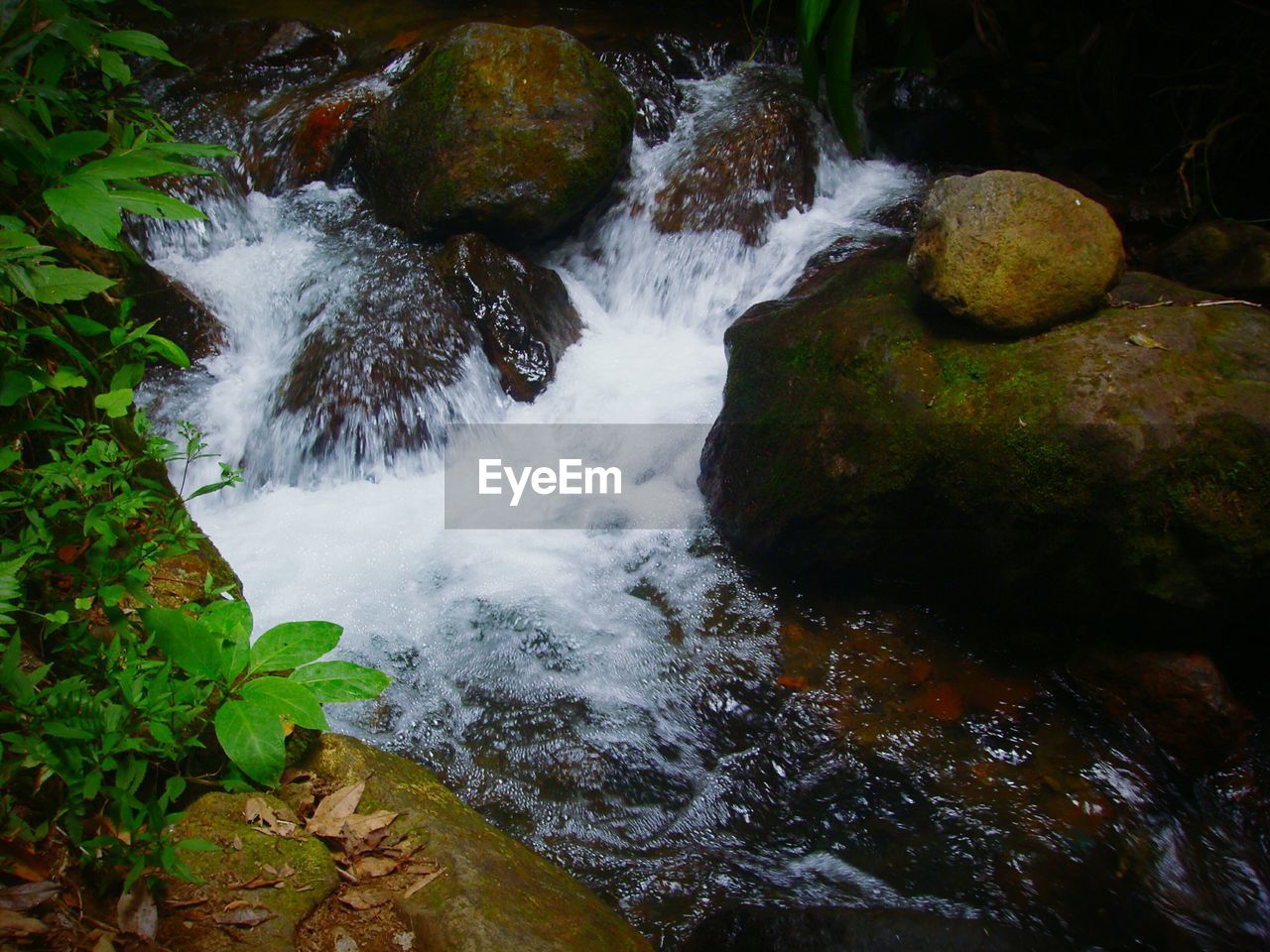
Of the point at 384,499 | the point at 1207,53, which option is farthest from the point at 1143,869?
the point at 1207,53

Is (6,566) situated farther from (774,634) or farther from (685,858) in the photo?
(774,634)

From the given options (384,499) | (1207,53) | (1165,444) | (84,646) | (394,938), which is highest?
(1207,53)

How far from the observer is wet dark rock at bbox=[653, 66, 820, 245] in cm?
629

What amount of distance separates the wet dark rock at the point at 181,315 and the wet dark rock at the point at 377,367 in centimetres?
73

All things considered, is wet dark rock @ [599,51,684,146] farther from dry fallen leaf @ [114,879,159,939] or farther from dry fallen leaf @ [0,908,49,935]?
dry fallen leaf @ [0,908,49,935]

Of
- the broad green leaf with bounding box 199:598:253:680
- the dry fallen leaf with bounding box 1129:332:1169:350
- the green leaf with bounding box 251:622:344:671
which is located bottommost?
the green leaf with bounding box 251:622:344:671

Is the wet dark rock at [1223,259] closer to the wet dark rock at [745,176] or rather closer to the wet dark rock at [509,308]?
the wet dark rock at [745,176]

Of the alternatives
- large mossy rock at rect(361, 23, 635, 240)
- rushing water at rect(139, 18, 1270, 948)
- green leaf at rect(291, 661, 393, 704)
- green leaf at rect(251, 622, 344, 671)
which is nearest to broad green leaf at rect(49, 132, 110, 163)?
green leaf at rect(251, 622, 344, 671)

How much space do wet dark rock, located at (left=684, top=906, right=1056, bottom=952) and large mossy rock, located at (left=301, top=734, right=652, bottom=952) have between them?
1.62 ft

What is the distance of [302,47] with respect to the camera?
793 cm

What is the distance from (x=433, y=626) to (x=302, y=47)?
6859mm

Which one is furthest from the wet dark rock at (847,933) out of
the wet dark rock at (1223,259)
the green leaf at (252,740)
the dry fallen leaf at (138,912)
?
the wet dark rock at (1223,259)

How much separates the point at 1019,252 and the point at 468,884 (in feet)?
10.2

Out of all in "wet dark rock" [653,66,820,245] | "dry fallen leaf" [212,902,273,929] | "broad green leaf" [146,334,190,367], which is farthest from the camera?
"wet dark rock" [653,66,820,245]
